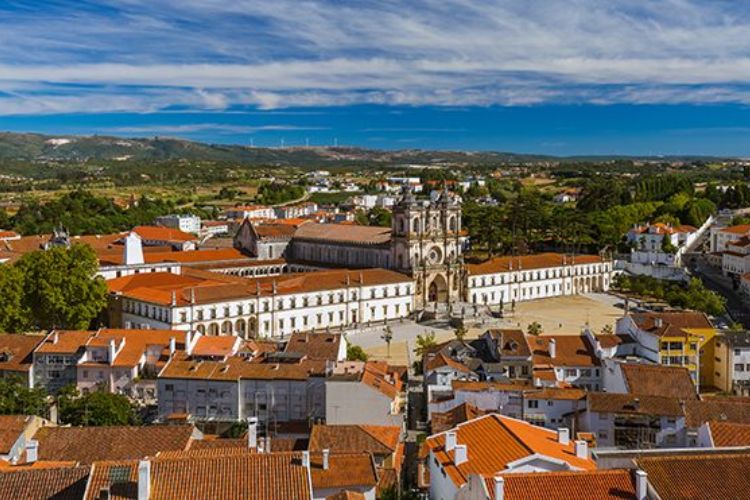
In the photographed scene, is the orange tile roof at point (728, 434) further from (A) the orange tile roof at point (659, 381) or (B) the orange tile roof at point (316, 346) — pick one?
(B) the orange tile roof at point (316, 346)

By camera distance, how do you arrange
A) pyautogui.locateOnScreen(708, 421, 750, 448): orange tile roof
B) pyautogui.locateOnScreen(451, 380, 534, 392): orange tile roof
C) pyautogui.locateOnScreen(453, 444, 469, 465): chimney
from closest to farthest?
pyautogui.locateOnScreen(453, 444, 469, 465): chimney → pyautogui.locateOnScreen(708, 421, 750, 448): orange tile roof → pyautogui.locateOnScreen(451, 380, 534, 392): orange tile roof

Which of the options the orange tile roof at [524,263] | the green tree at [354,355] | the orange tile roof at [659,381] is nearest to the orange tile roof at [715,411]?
the orange tile roof at [659,381]

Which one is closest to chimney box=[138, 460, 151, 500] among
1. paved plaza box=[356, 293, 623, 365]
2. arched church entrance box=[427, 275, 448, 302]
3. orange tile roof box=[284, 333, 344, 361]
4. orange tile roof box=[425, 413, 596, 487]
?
orange tile roof box=[425, 413, 596, 487]

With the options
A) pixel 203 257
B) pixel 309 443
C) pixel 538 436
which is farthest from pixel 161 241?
pixel 538 436

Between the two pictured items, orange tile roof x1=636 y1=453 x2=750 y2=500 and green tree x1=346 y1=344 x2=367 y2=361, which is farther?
green tree x1=346 y1=344 x2=367 y2=361

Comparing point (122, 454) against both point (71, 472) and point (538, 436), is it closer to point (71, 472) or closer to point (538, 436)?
point (71, 472)

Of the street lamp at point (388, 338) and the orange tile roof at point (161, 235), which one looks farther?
the orange tile roof at point (161, 235)

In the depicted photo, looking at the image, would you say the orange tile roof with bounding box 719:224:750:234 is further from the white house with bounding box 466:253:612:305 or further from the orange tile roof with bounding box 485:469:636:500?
the orange tile roof with bounding box 485:469:636:500
